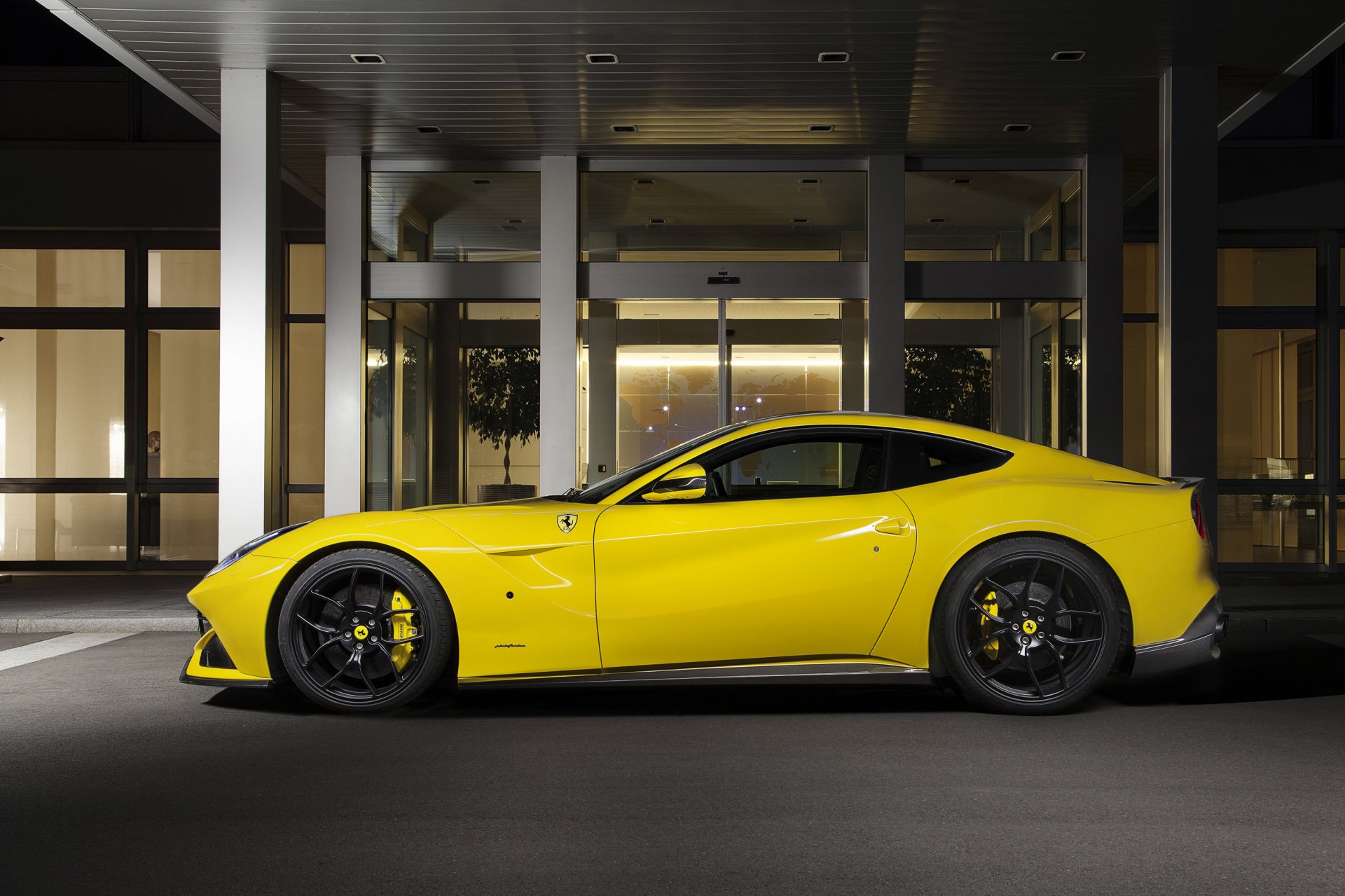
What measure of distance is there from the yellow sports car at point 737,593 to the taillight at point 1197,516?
0.01 metres

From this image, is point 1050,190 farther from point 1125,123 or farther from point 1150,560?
point 1150,560

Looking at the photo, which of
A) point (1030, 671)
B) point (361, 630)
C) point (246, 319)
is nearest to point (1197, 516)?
point (1030, 671)

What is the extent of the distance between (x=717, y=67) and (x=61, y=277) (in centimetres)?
898

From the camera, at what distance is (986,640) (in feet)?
16.9

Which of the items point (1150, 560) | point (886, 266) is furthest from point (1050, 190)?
point (1150, 560)

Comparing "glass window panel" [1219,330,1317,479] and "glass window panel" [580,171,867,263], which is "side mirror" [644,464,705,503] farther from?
"glass window panel" [1219,330,1317,479]

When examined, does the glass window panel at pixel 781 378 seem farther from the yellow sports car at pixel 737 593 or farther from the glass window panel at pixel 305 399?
the yellow sports car at pixel 737 593

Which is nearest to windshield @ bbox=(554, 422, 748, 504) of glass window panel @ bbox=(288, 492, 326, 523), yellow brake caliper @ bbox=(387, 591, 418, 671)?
yellow brake caliper @ bbox=(387, 591, 418, 671)

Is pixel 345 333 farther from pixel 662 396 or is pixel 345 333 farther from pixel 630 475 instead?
pixel 630 475

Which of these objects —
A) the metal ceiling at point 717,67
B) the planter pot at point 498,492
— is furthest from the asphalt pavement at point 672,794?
the planter pot at point 498,492

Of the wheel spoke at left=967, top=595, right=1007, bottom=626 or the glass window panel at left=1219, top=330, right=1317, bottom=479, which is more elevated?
the glass window panel at left=1219, top=330, right=1317, bottom=479

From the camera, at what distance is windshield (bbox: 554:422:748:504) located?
535cm

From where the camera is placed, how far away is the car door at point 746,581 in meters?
5.00

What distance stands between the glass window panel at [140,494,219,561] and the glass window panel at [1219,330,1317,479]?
1212 cm
